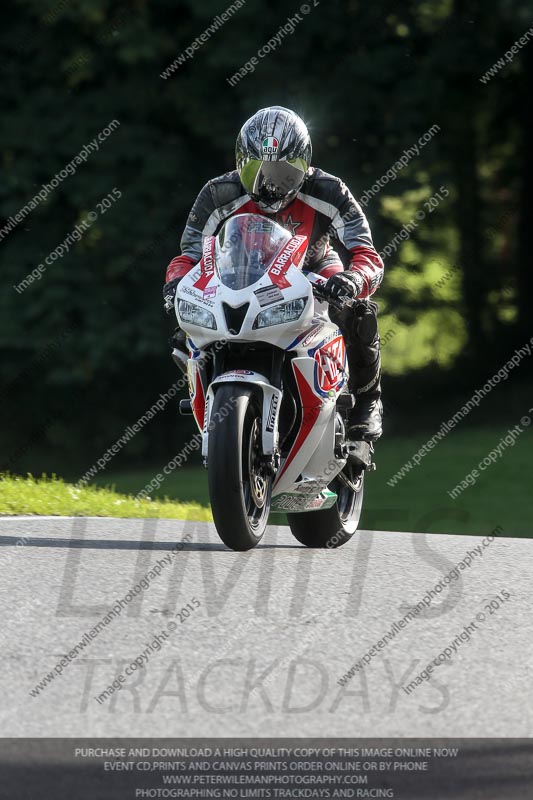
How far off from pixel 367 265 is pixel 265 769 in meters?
3.75

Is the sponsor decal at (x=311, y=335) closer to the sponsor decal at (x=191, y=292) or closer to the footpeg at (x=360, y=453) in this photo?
the sponsor decal at (x=191, y=292)

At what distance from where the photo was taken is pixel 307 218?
23.2 ft

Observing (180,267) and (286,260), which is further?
(180,267)

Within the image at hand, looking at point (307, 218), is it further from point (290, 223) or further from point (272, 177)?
point (272, 177)

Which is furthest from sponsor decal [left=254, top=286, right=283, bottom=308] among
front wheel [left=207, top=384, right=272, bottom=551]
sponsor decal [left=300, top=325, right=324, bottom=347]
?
front wheel [left=207, top=384, right=272, bottom=551]

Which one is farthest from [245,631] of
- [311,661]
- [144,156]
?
[144,156]

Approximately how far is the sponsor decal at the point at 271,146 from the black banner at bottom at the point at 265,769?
11.6 feet

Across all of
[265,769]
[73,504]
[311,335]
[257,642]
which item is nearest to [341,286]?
[311,335]

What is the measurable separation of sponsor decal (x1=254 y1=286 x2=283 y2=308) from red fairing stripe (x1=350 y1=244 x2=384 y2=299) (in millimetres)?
707

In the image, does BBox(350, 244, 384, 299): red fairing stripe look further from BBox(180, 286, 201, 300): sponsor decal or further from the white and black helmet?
BBox(180, 286, 201, 300): sponsor decal

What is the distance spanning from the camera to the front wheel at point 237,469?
20.0 feet

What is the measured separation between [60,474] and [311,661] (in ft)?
52.1

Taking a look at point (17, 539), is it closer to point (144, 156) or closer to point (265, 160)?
point (265, 160)

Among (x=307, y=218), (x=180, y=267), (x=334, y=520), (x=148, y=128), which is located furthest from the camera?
(x=148, y=128)
